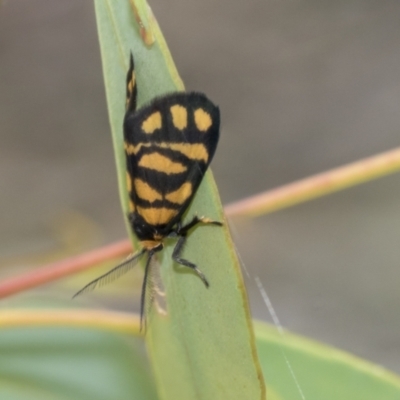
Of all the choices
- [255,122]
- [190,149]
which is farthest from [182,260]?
[255,122]

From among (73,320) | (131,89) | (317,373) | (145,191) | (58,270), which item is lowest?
(317,373)

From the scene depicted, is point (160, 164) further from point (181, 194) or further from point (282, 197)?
point (282, 197)

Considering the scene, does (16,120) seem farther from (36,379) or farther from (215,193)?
(215,193)

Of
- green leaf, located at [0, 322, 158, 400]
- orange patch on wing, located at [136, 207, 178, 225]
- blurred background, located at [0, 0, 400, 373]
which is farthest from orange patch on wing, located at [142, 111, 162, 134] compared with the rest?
blurred background, located at [0, 0, 400, 373]

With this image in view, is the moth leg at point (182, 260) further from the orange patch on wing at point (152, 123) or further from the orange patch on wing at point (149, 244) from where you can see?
the orange patch on wing at point (152, 123)

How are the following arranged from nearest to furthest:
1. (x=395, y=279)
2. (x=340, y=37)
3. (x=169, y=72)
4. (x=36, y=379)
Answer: (x=169, y=72), (x=36, y=379), (x=395, y=279), (x=340, y=37)

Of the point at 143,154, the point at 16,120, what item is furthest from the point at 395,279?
the point at 16,120

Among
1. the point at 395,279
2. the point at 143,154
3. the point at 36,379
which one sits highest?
the point at 143,154

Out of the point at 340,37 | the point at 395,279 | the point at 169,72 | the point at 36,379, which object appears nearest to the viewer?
the point at 169,72
